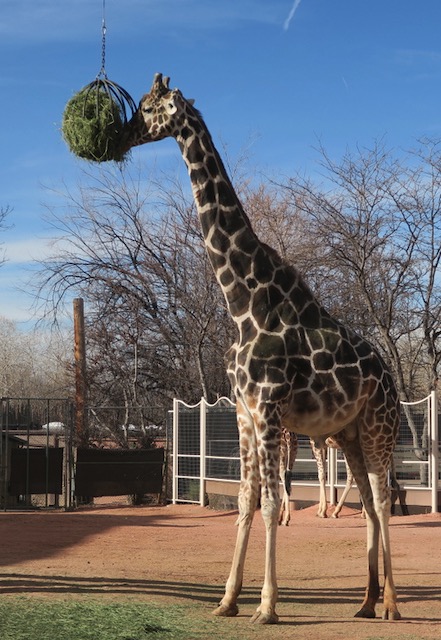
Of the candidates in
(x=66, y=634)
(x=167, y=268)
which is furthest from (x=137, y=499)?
(x=66, y=634)

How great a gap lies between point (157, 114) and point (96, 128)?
59cm

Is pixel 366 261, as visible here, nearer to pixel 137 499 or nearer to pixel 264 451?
pixel 137 499

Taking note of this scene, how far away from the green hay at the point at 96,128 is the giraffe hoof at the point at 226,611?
4072 millimetres

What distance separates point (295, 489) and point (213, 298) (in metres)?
6.64

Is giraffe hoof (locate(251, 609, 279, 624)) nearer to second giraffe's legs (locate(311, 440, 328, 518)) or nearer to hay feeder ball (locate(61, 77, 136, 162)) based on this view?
hay feeder ball (locate(61, 77, 136, 162))

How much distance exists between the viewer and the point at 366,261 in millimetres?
22641

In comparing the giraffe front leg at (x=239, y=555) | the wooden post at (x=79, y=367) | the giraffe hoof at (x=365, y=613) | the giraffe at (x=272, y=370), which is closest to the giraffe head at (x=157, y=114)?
the giraffe at (x=272, y=370)

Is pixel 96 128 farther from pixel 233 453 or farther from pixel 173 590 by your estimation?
pixel 233 453

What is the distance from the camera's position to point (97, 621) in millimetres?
7371

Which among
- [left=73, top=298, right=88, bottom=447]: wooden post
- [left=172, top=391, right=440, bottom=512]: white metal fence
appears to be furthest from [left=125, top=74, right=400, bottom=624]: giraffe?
[left=73, top=298, right=88, bottom=447]: wooden post

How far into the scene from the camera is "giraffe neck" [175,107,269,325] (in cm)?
855

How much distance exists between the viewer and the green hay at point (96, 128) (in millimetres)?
9008

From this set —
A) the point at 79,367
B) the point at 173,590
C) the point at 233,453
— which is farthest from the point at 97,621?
the point at 79,367

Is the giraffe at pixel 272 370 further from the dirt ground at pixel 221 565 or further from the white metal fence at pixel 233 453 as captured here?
the white metal fence at pixel 233 453
